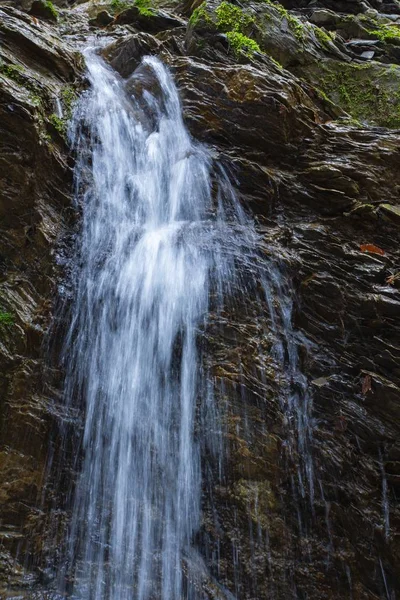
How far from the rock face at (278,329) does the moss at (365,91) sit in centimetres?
161

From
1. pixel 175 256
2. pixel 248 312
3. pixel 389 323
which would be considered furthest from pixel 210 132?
pixel 389 323

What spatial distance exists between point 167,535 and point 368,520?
176 cm

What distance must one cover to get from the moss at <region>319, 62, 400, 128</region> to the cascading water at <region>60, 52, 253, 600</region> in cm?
413

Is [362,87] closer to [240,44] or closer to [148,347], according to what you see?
[240,44]

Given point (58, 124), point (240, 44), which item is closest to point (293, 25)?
point (240, 44)

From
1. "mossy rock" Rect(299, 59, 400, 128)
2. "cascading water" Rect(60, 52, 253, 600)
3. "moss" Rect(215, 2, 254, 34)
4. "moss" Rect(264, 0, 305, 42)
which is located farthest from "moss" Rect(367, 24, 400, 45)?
"cascading water" Rect(60, 52, 253, 600)

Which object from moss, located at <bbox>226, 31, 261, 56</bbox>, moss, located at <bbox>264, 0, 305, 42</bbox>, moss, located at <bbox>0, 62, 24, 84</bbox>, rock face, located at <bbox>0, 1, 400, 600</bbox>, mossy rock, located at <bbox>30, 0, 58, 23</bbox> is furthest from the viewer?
mossy rock, located at <bbox>30, 0, 58, 23</bbox>

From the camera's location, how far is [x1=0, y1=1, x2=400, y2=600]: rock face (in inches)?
158

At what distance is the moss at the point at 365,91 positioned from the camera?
9.04 metres

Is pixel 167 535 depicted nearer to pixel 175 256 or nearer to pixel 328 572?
pixel 328 572

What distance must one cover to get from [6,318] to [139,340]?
1.30 metres

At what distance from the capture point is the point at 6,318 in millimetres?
4512

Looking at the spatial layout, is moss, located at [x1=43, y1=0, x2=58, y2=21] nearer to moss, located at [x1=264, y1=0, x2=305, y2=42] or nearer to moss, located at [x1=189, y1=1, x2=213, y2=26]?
moss, located at [x1=189, y1=1, x2=213, y2=26]

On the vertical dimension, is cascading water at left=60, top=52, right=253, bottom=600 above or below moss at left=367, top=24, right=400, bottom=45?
below
